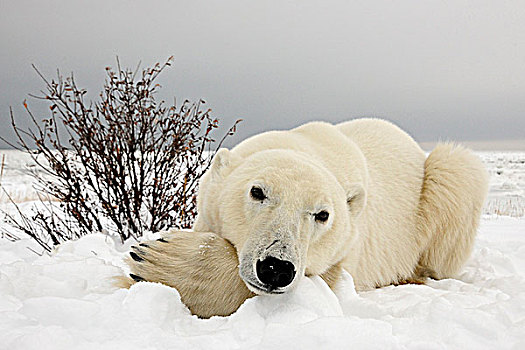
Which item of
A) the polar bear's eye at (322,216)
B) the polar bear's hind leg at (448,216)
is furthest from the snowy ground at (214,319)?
the polar bear's hind leg at (448,216)

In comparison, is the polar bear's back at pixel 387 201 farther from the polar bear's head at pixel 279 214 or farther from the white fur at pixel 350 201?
the polar bear's head at pixel 279 214

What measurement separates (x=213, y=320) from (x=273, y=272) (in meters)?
0.37

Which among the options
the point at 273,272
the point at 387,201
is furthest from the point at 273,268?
the point at 387,201

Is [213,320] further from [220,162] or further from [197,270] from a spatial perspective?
[220,162]

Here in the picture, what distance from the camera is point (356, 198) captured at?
247 centimetres

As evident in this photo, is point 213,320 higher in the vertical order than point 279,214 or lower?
lower

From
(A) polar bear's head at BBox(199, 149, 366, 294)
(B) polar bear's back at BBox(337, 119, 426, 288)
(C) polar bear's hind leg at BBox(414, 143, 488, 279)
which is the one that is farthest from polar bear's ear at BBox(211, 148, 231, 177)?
(C) polar bear's hind leg at BBox(414, 143, 488, 279)

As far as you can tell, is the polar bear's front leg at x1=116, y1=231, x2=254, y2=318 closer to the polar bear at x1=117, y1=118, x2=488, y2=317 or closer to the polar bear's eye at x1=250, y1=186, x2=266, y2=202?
the polar bear at x1=117, y1=118, x2=488, y2=317

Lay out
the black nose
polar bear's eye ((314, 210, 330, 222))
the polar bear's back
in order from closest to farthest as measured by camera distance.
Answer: the black nose, polar bear's eye ((314, 210, 330, 222)), the polar bear's back

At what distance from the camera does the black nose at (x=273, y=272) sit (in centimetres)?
178

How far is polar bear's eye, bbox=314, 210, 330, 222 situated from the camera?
210cm

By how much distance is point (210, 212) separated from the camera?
242cm

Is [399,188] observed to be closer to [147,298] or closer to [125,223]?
[147,298]

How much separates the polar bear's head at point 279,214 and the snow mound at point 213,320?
0.17m
